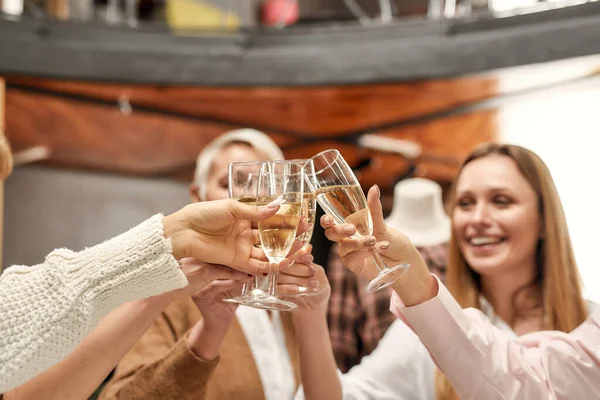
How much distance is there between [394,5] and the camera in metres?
4.08

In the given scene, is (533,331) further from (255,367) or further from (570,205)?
(255,367)

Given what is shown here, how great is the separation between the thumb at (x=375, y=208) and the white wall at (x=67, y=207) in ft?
7.02

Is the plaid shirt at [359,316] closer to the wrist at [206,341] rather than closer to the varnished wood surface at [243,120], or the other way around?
the wrist at [206,341]

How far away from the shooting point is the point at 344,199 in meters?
0.97

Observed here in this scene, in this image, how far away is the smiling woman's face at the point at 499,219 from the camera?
1.26m

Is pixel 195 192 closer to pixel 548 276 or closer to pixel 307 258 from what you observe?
pixel 307 258

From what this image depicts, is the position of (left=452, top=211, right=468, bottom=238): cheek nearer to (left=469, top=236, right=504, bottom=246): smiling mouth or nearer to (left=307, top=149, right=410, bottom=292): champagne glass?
(left=469, top=236, right=504, bottom=246): smiling mouth

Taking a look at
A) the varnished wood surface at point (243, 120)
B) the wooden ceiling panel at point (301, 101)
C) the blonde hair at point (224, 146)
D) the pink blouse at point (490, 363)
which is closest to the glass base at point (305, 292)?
the pink blouse at point (490, 363)

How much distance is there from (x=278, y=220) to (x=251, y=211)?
43mm

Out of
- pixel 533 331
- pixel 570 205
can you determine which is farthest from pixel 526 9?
pixel 533 331

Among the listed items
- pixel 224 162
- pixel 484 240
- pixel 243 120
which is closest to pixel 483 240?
pixel 484 240

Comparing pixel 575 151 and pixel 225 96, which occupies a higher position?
pixel 225 96

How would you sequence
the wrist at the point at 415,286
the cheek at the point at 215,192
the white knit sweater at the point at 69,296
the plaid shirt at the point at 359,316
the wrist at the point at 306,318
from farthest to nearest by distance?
the plaid shirt at the point at 359,316
the cheek at the point at 215,192
the wrist at the point at 306,318
the wrist at the point at 415,286
the white knit sweater at the point at 69,296

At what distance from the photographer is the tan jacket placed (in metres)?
1.14
